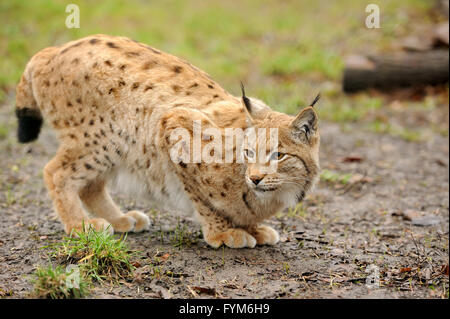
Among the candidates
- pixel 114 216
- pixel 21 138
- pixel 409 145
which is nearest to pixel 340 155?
pixel 409 145

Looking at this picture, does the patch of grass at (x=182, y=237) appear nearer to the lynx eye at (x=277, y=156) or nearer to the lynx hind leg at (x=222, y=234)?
the lynx hind leg at (x=222, y=234)

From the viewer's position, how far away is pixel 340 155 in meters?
7.70

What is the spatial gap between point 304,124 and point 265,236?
3.65 feet

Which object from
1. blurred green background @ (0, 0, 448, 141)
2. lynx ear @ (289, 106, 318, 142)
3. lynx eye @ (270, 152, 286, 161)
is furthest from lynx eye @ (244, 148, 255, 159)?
blurred green background @ (0, 0, 448, 141)

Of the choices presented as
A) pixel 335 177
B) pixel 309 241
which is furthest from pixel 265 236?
pixel 335 177

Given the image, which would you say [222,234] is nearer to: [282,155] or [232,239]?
[232,239]

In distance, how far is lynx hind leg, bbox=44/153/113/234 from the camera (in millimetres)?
4922

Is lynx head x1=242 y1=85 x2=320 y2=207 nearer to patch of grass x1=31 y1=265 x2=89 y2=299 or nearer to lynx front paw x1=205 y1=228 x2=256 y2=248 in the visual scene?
lynx front paw x1=205 y1=228 x2=256 y2=248

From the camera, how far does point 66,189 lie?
4.95m

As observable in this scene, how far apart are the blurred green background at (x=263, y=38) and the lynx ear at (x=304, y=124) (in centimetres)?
427

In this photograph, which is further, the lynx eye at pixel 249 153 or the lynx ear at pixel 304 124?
the lynx eye at pixel 249 153

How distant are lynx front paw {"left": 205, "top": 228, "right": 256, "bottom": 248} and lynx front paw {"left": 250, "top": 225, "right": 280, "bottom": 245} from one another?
100mm

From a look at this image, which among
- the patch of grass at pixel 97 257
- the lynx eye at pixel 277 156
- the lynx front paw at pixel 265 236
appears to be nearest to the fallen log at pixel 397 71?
the lynx front paw at pixel 265 236

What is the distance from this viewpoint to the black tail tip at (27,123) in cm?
536
